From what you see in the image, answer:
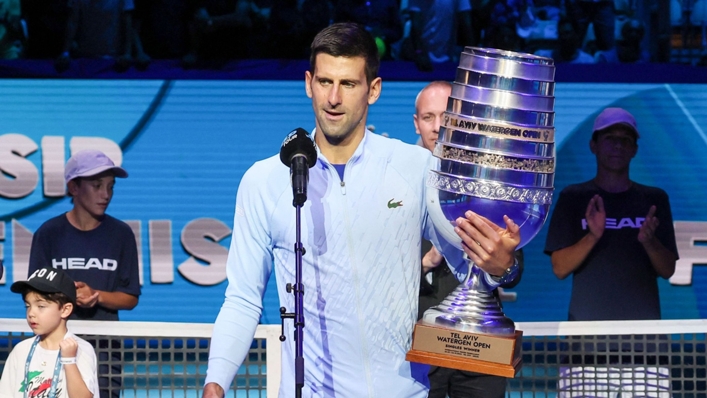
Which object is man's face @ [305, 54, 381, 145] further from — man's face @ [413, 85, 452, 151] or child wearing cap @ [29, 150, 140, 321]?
child wearing cap @ [29, 150, 140, 321]

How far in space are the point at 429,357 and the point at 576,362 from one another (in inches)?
78.2

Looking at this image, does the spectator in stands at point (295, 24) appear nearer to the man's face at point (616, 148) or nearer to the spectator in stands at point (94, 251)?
the spectator in stands at point (94, 251)

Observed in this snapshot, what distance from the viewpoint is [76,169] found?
5828 millimetres

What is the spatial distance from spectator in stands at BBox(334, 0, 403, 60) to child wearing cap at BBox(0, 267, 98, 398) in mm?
3057

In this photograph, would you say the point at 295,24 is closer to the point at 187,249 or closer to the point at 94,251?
the point at 187,249

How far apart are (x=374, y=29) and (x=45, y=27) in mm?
2284

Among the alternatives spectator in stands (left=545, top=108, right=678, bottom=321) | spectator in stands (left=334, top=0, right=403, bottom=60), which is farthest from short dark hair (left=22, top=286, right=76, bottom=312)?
spectator in stands (left=334, top=0, right=403, bottom=60)

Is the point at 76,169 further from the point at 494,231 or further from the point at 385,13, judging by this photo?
the point at 494,231

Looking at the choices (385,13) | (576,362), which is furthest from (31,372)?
(385,13)

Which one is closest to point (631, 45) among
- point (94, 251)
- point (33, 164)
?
point (94, 251)

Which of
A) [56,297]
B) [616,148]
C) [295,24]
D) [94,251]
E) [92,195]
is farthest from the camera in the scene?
[295,24]

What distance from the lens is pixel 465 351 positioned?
3010 mm

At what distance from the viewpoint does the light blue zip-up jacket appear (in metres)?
3.05

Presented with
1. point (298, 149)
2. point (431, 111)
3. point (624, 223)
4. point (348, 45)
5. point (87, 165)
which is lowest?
point (624, 223)
